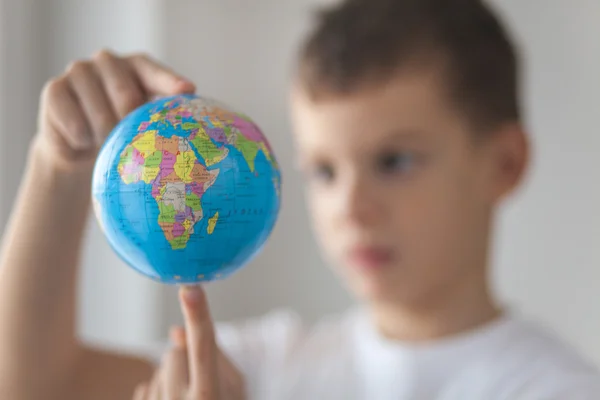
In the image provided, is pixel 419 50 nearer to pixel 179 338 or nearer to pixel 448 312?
pixel 448 312

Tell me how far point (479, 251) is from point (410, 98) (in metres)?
0.32

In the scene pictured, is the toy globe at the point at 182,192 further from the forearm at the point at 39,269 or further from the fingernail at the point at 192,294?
the forearm at the point at 39,269

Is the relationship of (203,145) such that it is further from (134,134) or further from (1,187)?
(1,187)

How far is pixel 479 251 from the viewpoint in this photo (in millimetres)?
1198

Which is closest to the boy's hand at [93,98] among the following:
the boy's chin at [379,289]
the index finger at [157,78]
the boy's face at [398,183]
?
the index finger at [157,78]

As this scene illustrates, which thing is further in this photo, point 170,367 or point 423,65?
point 423,65

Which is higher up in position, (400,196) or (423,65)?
(423,65)

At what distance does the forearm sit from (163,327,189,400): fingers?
0.19 meters

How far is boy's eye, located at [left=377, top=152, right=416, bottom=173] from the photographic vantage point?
108cm

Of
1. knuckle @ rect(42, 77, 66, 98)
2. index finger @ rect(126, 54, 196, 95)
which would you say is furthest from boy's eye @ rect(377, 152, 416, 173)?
knuckle @ rect(42, 77, 66, 98)

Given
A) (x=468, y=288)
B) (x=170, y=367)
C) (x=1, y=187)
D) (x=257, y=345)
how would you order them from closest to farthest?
(x=170, y=367), (x=468, y=288), (x=257, y=345), (x=1, y=187)

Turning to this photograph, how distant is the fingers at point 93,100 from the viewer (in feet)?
2.63

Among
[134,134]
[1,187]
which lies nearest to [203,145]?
[134,134]

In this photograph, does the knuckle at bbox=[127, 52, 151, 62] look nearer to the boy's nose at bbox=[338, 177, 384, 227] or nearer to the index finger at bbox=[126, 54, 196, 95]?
the index finger at bbox=[126, 54, 196, 95]
